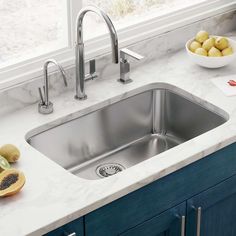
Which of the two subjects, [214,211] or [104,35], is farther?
[104,35]

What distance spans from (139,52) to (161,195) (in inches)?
31.9

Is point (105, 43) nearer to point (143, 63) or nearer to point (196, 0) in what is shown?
point (143, 63)

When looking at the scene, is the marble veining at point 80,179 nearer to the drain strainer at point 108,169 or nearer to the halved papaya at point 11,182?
the halved papaya at point 11,182

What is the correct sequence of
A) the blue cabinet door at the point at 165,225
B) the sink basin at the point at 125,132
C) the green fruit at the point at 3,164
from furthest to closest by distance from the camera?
1. the sink basin at the point at 125,132
2. the blue cabinet door at the point at 165,225
3. the green fruit at the point at 3,164

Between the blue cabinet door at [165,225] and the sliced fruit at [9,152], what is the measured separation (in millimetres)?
444

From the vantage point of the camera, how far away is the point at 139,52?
298 cm

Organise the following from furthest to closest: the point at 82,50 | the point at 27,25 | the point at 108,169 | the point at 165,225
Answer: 1. the point at 27,25
2. the point at 108,169
3. the point at 82,50
4. the point at 165,225

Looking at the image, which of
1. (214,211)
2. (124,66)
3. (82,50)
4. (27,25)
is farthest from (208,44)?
(27,25)

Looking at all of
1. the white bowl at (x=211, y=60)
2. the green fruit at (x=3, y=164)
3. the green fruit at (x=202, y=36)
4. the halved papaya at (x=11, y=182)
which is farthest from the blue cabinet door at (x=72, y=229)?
the green fruit at (x=202, y=36)

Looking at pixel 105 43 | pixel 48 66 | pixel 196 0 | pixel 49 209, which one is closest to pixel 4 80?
pixel 48 66

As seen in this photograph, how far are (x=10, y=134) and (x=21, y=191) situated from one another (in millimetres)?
361

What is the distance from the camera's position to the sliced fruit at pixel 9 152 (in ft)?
7.51

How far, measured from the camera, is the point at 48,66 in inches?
106

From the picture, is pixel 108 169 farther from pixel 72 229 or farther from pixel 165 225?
pixel 72 229
